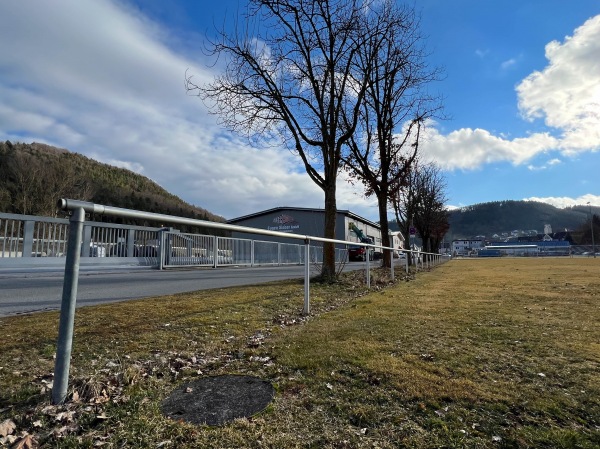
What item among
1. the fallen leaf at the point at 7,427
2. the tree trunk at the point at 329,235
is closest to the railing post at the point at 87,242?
the tree trunk at the point at 329,235

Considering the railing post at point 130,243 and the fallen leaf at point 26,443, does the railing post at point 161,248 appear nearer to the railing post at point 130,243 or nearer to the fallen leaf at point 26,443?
A: the railing post at point 130,243

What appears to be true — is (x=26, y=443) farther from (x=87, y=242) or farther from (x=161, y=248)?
(x=161, y=248)

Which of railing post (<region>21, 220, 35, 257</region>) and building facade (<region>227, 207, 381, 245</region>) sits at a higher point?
building facade (<region>227, 207, 381, 245</region>)

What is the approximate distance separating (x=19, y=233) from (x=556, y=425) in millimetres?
13007

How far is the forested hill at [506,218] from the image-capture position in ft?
515

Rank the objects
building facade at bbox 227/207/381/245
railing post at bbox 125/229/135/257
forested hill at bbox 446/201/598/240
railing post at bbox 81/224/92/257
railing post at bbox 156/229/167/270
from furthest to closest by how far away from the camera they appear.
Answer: forested hill at bbox 446/201/598/240, building facade at bbox 227/207/381/245, railing post at bbox 156/229/167/270, railing post at bbox 125/229/135/257, railing post at bbox 81/224/92/257

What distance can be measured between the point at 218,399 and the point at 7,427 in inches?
46.2

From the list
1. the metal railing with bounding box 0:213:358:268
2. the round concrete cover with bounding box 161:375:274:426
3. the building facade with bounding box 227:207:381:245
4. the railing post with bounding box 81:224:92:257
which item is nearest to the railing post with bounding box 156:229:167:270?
the metal railing with bounding box 0:213:358:268

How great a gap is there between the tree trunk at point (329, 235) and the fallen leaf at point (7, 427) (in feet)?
26.5

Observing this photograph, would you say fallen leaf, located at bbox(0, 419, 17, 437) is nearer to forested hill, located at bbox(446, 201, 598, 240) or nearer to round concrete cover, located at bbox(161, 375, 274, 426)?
round concrete cover, located at bbox(161, 375, 274, 426)

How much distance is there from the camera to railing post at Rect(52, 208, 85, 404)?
235 cm

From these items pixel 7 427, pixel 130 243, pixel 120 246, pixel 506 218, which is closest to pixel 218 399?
pixel 7 427

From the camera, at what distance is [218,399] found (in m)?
2.58

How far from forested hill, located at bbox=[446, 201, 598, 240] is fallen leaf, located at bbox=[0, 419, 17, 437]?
16351 centimetres
